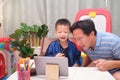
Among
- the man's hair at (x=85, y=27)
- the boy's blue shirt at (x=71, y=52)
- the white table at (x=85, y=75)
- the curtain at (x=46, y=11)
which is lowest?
the white table at (x=85, y=75)

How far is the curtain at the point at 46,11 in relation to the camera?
3203mm

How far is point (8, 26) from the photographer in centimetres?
333

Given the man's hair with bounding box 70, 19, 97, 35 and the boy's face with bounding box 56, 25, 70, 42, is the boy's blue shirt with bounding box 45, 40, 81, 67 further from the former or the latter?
the man's hair with bounding box 70, 19, 97, 35

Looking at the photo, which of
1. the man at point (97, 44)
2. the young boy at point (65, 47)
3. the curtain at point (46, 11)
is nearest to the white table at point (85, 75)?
the man at point (97, 44)

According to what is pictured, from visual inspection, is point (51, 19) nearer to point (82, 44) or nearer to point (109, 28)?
point (109, 28)

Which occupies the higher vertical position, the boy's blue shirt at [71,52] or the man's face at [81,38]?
the man's face at [81,38]

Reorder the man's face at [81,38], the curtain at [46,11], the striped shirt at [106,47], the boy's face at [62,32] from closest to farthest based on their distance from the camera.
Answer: the man's face at [81,38]
the striped shirt at [106,47]
the boy's face at [62,32]
the curtain at [46,11]

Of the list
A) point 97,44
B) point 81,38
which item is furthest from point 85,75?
point 97,44

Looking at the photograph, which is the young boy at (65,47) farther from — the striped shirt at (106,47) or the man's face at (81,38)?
the man's face at (81,38)

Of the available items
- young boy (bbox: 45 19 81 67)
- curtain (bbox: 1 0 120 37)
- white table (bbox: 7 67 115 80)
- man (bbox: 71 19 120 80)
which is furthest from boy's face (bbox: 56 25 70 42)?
curtain (bbox: 1 0 120 37)

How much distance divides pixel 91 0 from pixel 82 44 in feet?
5.36

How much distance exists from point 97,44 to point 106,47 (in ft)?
0.28

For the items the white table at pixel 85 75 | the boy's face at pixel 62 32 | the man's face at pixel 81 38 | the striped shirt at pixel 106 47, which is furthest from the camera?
the boy's face at pixel 62 32

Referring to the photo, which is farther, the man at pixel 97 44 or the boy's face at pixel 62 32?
the boy's face at pixel 62 32
